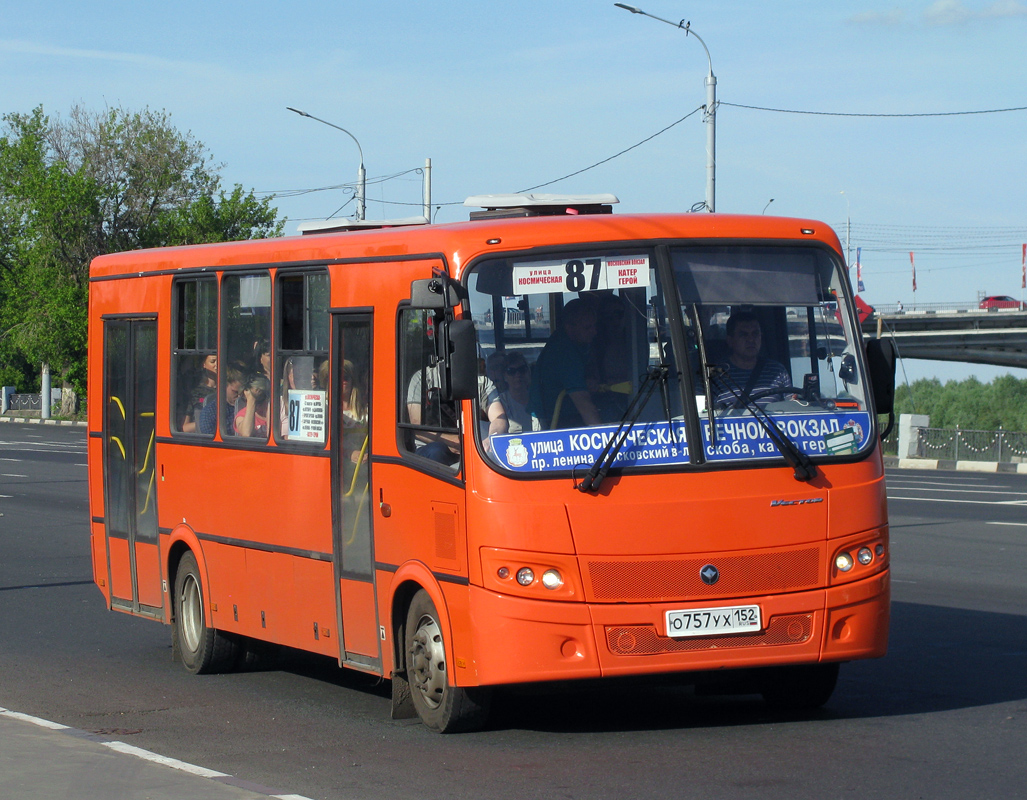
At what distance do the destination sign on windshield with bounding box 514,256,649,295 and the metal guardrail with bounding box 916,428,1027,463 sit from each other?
31.9 m

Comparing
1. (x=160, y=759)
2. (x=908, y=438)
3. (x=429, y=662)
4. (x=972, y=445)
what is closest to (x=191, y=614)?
(x=429, y=662)

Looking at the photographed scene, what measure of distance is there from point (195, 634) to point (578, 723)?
3.42 m

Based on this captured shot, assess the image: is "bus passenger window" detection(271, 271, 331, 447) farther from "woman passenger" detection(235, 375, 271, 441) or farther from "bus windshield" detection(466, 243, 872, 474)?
"bus windshield" detection(466, 243, 872, 474)

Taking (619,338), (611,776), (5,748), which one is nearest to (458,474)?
(619,338)

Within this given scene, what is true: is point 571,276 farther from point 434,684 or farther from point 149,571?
point 149,571

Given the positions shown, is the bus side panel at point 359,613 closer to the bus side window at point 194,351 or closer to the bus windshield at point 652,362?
the bus windshield at point 652,362

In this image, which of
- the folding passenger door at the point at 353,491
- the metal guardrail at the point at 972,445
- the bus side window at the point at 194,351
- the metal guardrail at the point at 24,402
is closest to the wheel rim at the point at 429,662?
the folding passenger door at the point at 353,491

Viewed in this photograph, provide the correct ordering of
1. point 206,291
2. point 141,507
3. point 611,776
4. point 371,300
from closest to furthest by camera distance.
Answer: point 611,776, point 371,300, point 206,291, point 141,507

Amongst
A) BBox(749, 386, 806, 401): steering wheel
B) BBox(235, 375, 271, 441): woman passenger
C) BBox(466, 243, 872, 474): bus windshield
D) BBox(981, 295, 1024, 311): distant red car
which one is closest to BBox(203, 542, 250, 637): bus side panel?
BBox(235, 375, 271, 441): woman passenger

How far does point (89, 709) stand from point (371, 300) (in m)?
2.82

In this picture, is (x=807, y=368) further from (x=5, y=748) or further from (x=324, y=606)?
(x=5, y=748)

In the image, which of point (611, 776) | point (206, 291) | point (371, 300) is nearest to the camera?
point (611, 776)

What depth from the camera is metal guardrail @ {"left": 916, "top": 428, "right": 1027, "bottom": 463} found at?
3788 centimetres

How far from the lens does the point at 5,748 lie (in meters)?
6.82
